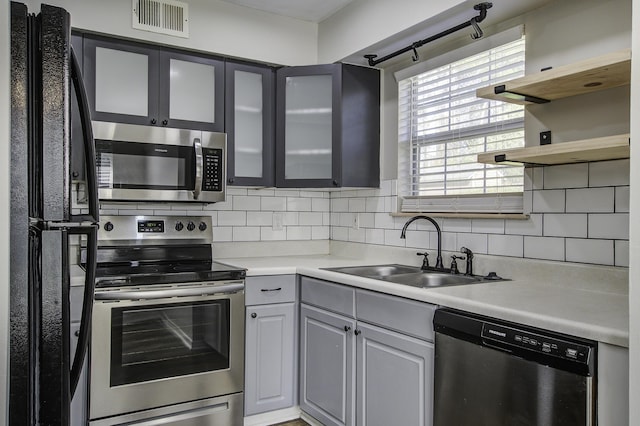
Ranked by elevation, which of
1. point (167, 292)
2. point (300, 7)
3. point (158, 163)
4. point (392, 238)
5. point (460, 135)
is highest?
point (300, 7)

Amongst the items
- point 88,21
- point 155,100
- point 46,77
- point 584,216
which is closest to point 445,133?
point 584,216

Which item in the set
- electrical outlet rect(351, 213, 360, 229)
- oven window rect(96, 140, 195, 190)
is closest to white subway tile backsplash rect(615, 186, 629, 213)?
electrical outlet rect(351, 213, 360, 229)

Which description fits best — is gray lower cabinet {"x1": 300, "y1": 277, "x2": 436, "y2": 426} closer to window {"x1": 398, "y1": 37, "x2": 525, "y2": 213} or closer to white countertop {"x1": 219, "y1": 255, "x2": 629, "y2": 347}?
white countertop {"x1": 219, "y1": 255, "x2": 629, "y2": 347}

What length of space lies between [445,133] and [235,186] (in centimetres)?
129

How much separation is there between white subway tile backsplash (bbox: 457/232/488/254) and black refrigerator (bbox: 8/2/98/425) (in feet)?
6.59

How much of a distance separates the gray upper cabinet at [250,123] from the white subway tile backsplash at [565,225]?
5.44 feet

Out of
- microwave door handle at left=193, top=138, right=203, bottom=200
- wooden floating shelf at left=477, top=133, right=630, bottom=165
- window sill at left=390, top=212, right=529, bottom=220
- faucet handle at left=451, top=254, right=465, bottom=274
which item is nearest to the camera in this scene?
wooden floating shelf at left=477, top=133, right=630, bottom=165

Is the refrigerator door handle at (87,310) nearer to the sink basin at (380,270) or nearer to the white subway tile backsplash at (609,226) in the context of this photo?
the sink basin at (380,270)

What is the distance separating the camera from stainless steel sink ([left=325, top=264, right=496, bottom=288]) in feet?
8.28

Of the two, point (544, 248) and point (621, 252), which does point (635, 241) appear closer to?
point (621, 252)

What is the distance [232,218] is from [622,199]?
2251 millimetres

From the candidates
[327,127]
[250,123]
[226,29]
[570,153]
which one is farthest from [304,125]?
[570,153]

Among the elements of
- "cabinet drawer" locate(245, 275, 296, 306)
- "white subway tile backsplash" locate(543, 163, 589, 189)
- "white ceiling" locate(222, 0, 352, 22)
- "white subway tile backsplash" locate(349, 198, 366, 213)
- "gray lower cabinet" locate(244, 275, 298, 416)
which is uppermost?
"white ceiling" locate(222, 0, 352, 22)

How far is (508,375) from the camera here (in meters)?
1.61
